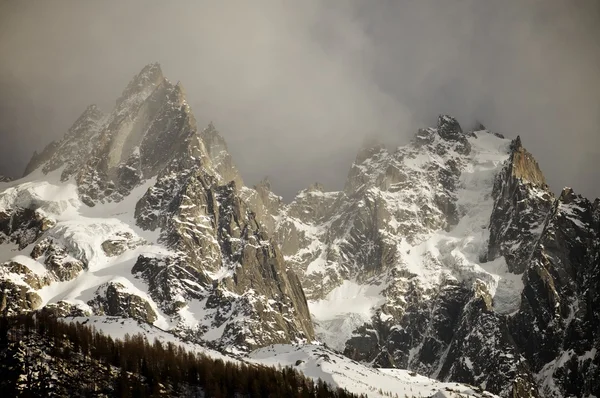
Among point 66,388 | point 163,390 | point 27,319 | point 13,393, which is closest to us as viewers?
point 13,393

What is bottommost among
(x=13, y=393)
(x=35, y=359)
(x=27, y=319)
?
(x=13, y=393)

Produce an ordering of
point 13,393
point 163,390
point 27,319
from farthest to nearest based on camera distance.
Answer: point 27,319 → point 163,390 → point 13,393

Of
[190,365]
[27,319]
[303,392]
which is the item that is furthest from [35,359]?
[303,392]

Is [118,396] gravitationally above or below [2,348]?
below

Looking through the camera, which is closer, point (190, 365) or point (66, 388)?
point (66, 388)

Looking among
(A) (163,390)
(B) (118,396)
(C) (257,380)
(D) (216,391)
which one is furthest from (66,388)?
(C) (257,380)

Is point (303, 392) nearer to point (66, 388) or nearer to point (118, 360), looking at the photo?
point (118, 360)
